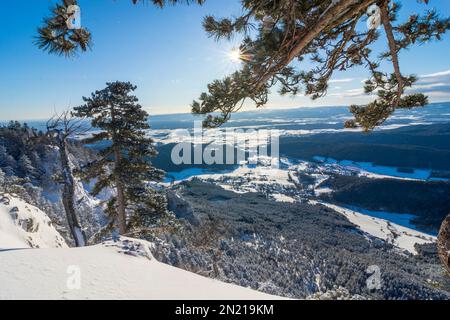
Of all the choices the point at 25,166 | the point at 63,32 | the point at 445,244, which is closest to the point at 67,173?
the point at 63,32

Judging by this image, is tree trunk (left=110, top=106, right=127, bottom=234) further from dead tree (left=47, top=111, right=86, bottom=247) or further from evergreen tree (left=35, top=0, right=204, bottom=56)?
evergreen tree (left=35, top=0, right=204, bottom=56)

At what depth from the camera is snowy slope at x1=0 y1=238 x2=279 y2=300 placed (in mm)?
2904

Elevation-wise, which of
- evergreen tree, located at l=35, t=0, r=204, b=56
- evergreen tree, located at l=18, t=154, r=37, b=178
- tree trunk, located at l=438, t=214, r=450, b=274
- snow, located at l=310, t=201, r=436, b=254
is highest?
evergreen tree, located at l=35, t=0, r=204, b=56

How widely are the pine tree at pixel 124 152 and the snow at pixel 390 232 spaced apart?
9473cm

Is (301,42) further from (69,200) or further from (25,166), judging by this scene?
(25,166)

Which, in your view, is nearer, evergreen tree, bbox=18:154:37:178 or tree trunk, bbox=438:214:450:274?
tree trunk, bbox=438:214:450:274

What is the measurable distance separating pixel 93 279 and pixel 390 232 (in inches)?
4489

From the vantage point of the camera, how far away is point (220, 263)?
Answer: 36.5 m

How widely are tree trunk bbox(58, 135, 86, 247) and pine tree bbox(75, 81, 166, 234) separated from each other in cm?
340

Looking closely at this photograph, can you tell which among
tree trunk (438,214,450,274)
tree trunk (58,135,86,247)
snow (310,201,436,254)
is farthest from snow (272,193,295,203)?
tree trunk (438,214,450,274)

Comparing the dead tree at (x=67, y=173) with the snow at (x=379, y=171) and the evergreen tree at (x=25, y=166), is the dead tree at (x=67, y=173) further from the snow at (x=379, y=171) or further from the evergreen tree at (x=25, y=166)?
the snow at (x=379, y=171)
